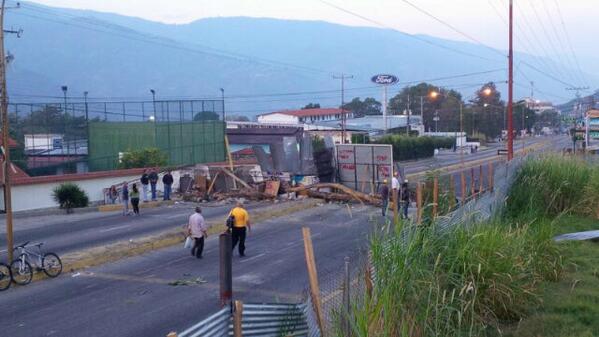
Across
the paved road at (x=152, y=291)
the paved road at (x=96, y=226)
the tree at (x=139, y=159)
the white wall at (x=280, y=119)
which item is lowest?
the paved road at (x=152, y=291)

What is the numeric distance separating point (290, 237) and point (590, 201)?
9374mm

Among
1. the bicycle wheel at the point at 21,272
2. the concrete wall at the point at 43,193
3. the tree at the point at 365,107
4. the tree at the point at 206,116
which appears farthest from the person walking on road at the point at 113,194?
the tree at the point at 365,107

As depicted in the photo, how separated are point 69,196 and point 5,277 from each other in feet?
56.4

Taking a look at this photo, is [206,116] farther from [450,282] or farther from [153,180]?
[450,282]

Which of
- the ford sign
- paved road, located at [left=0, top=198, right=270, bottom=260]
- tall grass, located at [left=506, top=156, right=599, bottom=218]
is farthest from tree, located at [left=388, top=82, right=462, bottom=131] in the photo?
tall grass, located at [left=506, top=156, right=599, bottom=218]

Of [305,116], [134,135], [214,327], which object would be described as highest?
[305,116]

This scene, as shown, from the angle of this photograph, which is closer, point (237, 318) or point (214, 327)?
point (214, 327)

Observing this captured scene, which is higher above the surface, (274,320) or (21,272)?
(274,320)

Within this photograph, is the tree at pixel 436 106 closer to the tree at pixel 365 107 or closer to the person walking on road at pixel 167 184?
the tree at pixel 365 107

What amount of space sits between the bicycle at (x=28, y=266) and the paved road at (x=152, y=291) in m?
0.25

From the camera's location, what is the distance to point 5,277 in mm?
16188

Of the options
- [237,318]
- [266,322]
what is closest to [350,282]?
[266,322]

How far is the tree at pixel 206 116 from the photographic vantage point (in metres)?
54.7

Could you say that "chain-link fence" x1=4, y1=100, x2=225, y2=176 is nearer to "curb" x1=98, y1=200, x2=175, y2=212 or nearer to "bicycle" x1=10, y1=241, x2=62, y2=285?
"curb" x1=98, y1=200, x2=175, y2=212
